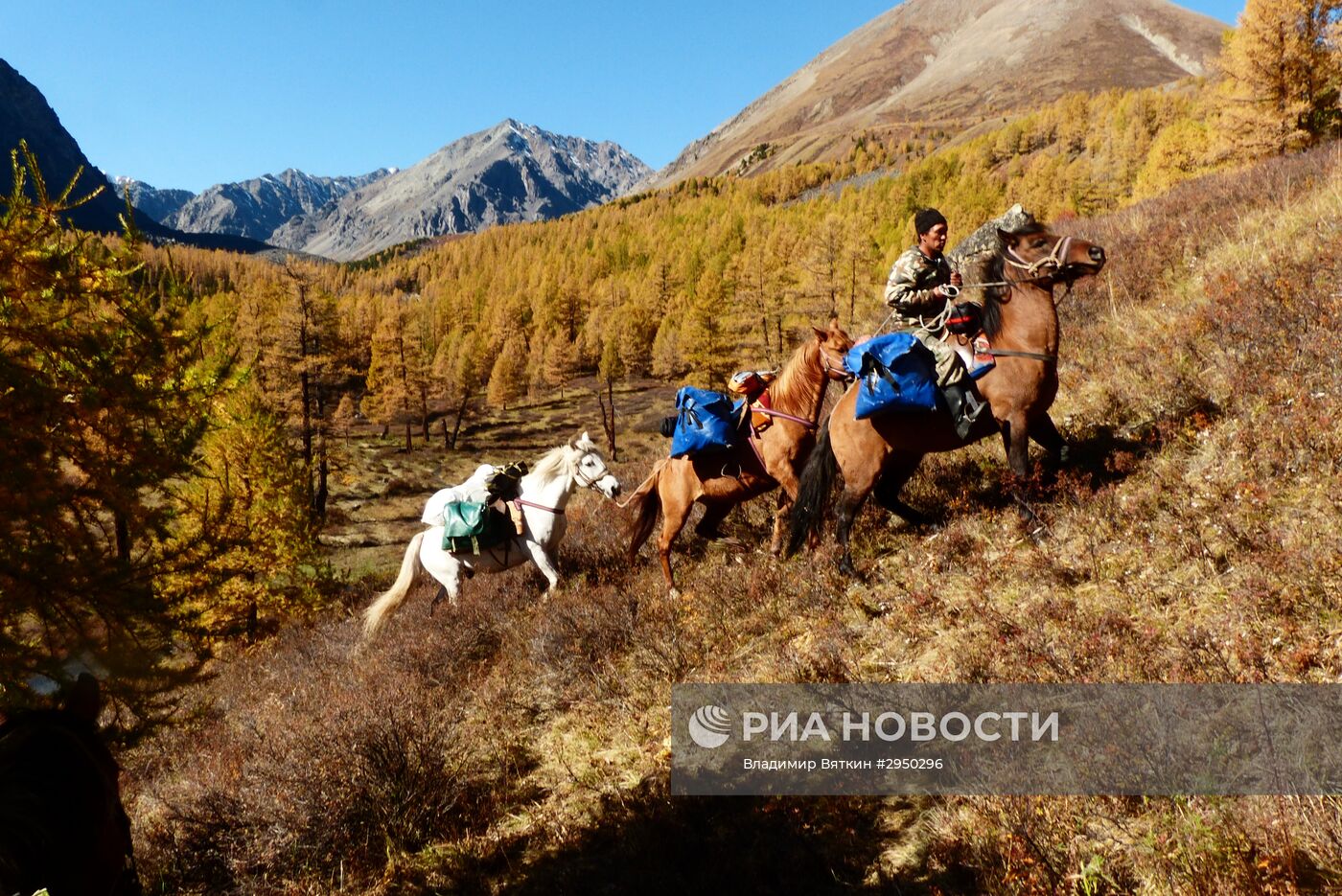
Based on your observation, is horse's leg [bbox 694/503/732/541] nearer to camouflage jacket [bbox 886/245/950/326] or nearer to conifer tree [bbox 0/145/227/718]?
camouflage jacket [bbox 886/245/950/326]

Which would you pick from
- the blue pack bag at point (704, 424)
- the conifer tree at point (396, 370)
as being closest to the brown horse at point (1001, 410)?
the blue pack bag at point (704, 424)

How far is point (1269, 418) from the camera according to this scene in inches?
190

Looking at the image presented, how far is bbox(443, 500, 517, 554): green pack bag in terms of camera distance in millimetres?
9148

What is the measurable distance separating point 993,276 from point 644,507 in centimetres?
502

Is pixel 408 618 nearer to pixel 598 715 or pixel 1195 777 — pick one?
pixel 598 715

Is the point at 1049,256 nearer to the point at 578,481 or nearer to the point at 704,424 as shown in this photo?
the point at 704,424

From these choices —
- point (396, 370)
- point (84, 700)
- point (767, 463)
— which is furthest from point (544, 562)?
point (396, 370)

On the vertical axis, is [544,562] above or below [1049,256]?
below

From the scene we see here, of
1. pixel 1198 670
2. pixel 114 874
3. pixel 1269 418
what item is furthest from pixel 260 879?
pixel 1269 418

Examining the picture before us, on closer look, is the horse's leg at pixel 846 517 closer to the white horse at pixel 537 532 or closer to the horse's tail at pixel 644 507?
the horse's tail at pixel 644 507

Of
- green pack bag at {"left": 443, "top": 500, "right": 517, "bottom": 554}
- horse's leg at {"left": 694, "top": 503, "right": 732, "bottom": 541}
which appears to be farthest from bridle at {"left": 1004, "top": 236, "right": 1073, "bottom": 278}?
green pack bag at {"left": 443, "top": 500, "right": 517, "bottom": 554}

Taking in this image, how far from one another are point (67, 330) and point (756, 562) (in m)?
6.06

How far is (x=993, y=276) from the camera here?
5.85m

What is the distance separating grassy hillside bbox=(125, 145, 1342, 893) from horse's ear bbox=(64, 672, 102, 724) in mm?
1241
